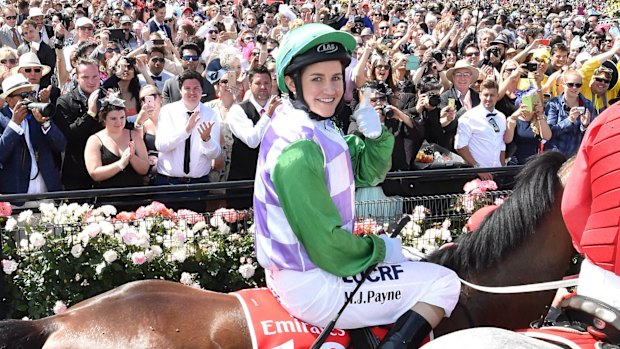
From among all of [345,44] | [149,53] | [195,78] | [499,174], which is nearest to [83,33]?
[149,53]

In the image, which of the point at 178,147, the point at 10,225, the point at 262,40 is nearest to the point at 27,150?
the point at 178,147

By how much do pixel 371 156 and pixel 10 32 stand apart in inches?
356

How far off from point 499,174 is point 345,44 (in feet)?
9.92

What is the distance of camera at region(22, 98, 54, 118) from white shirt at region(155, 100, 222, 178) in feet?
3.08

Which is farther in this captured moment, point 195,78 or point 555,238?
point 195,78

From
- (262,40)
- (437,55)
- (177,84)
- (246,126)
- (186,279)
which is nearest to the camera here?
(186,279)

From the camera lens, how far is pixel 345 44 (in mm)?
3279

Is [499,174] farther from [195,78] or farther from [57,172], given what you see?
[57,172]

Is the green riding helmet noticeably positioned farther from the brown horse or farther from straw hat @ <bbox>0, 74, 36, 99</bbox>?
straw hat @ <bbox>0, 74, 36, 99</bbox>

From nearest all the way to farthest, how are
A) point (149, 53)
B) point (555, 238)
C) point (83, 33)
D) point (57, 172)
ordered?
point (555, 238) < point (57, 172) < point (149, 53) < point (83, 33)

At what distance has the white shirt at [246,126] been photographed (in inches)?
269

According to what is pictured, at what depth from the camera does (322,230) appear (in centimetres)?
305

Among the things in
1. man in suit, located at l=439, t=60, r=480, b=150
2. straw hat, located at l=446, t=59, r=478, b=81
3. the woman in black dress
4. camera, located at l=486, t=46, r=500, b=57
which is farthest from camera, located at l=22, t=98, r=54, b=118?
camera, located at l=486, t=46, r=500, b=57

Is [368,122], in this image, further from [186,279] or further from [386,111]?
[386,111]
